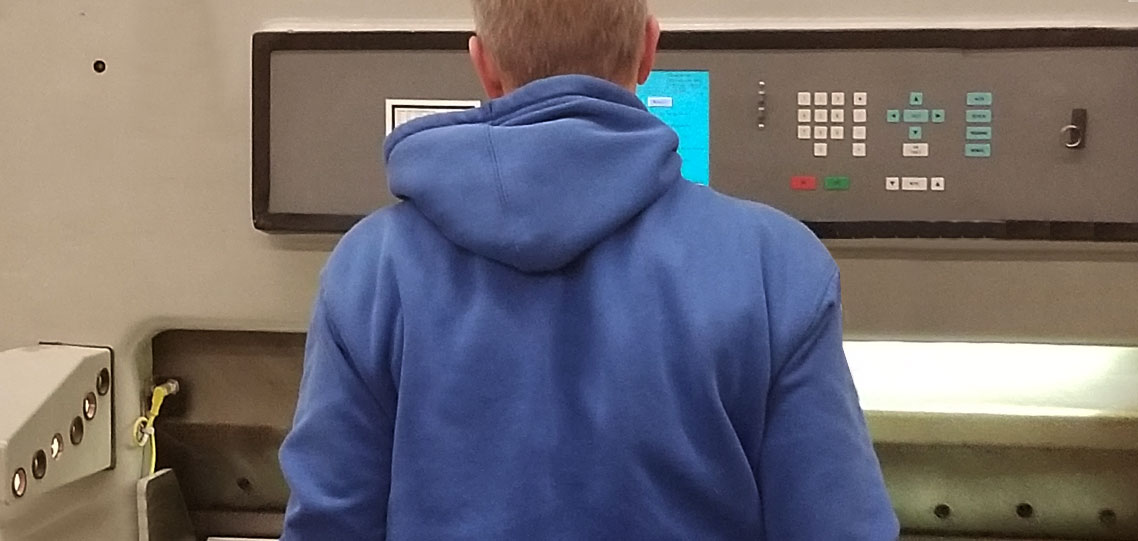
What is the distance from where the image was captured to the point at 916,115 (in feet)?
3.28

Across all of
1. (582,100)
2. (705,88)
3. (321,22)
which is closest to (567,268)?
(582,100)

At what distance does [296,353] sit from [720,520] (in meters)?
0.54

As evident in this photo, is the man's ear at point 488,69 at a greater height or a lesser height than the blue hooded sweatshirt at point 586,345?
greater

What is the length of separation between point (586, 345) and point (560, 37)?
0.59 feet

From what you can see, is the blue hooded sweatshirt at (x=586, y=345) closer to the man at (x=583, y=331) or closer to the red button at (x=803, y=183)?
the man at (x=583, y=331)

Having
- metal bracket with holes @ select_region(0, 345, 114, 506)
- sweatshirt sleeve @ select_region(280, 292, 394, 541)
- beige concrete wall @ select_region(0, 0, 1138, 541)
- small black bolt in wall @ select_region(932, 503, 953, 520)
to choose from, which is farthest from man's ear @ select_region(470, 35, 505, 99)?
small black bolt in wall @ select_region(932, 503, 953, 520)

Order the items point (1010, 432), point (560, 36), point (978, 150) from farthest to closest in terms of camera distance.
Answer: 1. point (1010, 432)
2. point (978, 150)
3. point (560, 36)

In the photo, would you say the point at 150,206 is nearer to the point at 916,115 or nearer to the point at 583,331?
the point at 583,331

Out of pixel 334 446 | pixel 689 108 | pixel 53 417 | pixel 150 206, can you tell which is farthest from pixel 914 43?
pixel 53 417

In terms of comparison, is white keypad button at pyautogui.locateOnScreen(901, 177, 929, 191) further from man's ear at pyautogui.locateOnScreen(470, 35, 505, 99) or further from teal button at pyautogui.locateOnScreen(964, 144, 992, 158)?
man's ear at pyautogui.locateOnScreen(470, 35, 505, 99)

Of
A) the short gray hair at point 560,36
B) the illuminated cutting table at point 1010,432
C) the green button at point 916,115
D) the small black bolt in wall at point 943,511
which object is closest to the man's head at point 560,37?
the short gray hair at point 560,36

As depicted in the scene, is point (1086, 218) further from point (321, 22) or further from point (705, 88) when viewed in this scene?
point (321, 22)

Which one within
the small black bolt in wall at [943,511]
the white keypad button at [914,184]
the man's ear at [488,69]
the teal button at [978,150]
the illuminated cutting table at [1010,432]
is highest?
the man's ear at [488,69]

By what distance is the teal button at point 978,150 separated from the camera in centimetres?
100
